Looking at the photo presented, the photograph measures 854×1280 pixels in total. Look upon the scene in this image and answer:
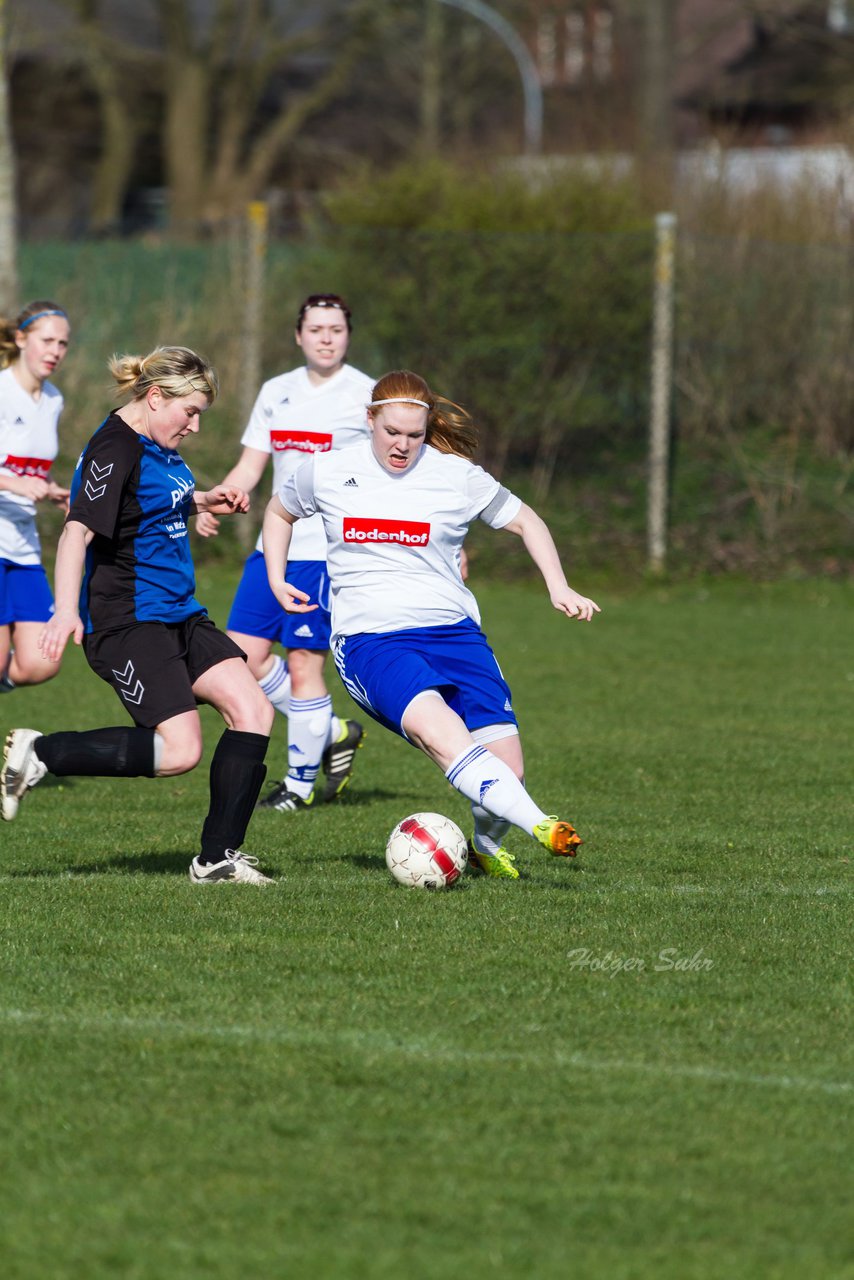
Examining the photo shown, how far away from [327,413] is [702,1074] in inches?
178

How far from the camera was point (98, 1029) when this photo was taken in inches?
173

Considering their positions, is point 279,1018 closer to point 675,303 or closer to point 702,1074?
point 702,1074

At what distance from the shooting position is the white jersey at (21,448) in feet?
26.9

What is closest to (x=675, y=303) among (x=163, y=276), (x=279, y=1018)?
(x=163, y=276)

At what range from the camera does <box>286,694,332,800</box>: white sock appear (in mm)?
7898

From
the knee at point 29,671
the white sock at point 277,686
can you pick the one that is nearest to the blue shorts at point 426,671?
the white sock at point 277,686

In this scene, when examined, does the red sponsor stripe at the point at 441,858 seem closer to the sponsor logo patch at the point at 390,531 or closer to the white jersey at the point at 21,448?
the sponsor logo patch at the point at 390,531

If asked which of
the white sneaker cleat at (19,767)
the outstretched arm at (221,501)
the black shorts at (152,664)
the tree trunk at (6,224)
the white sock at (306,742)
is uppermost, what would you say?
the tree trunk at (6,224)

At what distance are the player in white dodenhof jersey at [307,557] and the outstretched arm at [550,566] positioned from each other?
1756mm

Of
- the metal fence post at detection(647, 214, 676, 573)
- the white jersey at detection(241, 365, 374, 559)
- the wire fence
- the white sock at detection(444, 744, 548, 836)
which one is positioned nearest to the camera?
the white sock at detection(444, 744, 548, 836)

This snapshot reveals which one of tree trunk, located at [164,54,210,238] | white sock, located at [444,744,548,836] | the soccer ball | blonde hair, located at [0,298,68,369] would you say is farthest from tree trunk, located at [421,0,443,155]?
white sock, located at [444,744,548,836]

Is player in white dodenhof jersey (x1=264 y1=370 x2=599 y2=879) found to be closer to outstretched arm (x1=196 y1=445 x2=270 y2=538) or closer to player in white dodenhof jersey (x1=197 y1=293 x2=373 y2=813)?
outstretched arm (x1=196 y1=445 x2=270 y2=538)

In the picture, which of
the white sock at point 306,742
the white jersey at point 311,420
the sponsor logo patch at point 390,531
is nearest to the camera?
the sponsor logo patch at point 390,531

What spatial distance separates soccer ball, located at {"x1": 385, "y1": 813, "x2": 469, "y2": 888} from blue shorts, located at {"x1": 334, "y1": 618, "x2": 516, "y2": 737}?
1.11 ft
